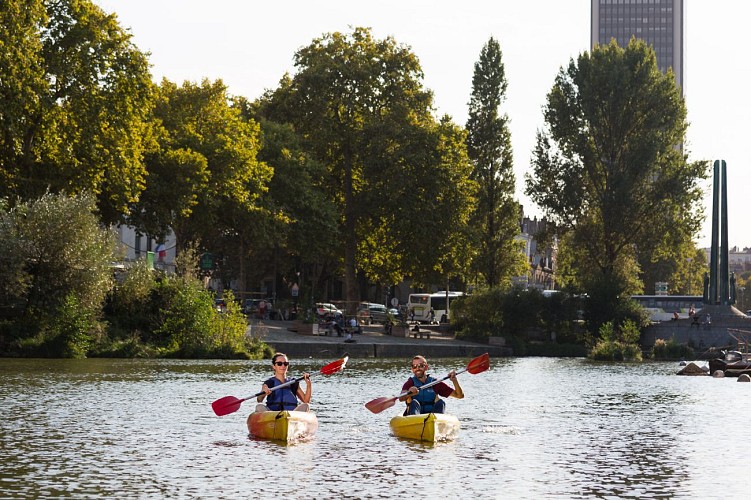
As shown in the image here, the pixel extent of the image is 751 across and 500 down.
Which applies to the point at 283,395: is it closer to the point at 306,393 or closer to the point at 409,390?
the point at 306,393

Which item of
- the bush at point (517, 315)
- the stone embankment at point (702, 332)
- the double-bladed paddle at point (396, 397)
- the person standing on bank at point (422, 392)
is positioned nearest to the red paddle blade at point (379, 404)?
the double-bladed paddle at point (396, 397)

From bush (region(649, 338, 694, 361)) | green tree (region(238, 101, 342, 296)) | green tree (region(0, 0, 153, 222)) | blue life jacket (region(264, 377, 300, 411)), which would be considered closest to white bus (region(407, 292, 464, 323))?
green tree (region(238, 101, 342, 296))

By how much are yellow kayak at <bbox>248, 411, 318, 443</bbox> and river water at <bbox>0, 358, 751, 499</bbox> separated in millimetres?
391

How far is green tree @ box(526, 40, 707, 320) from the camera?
263ft

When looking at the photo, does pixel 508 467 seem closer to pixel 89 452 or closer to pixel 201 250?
pixel 89 452

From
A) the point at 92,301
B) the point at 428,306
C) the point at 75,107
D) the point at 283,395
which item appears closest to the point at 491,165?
the point at 428,306

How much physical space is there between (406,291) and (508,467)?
12164cm

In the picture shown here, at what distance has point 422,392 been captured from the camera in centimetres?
2439

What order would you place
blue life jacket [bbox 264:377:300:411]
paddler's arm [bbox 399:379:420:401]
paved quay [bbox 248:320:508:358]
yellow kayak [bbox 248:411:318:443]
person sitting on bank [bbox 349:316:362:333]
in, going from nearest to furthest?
yellow kayak [bbox 248:411:318:443], blue life jacket [bbox 264:377:300:411], paddler's arm [bbox 399:379:420:401], paved quay [bbox 248:320:508:358], person sitting on bank [bbox 349:316:362:333]

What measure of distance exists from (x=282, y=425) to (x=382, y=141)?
52060 millimetres

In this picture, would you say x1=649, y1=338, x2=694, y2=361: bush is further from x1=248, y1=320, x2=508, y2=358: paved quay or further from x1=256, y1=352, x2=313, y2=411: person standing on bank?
x1=256, y1=352, x2=313, y2=411: person standing on bank

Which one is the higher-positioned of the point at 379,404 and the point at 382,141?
the point at 382,141

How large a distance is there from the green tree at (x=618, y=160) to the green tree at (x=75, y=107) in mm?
34872

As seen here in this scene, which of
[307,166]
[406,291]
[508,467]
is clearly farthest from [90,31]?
[406,291]
